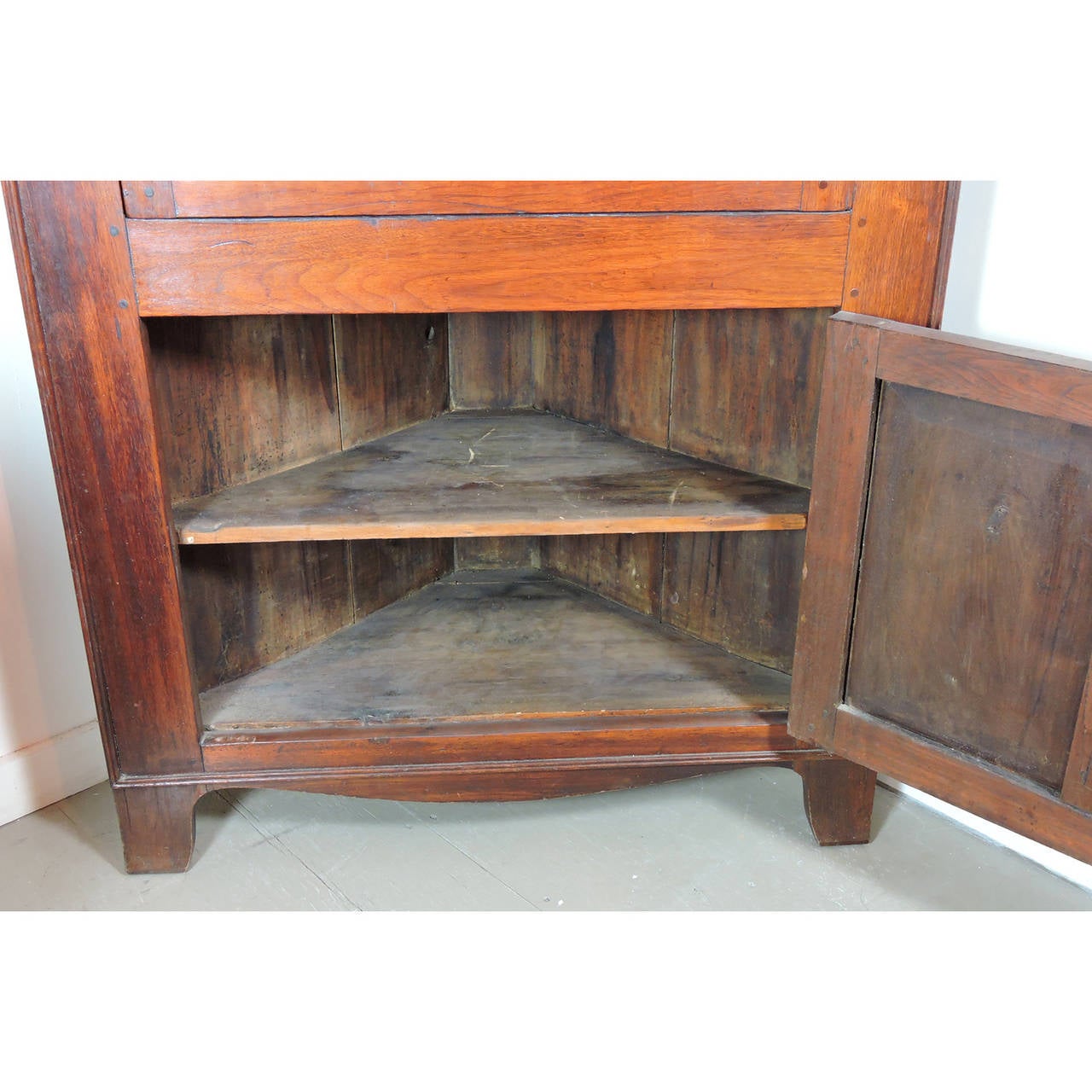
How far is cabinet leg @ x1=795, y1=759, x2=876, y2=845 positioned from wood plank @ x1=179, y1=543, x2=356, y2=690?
0.80 m

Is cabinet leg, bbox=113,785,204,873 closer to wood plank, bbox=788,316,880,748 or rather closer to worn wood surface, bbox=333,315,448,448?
worn wood surface, bbox=333,315,448,448

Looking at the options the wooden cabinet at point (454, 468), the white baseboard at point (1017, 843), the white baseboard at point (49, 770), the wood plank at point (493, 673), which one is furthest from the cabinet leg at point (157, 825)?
the white baseboard at point (1017, 843)

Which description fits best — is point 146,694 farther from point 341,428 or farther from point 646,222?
point 646,222

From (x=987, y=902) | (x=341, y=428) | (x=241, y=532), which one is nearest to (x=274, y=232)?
(x=241, y=532)

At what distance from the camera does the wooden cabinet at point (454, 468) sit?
1198 mm

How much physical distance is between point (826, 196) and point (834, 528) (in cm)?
39

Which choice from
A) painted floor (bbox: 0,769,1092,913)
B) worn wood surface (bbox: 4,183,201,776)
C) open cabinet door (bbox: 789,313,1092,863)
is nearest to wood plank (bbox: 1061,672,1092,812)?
open cabinet door (bbox: 789,313,1092,863)

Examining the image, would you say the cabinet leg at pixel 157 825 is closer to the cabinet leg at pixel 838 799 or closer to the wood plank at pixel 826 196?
the cabinet leg at pixel 838 799

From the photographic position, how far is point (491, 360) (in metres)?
1.89

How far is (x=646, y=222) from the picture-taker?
121 cm

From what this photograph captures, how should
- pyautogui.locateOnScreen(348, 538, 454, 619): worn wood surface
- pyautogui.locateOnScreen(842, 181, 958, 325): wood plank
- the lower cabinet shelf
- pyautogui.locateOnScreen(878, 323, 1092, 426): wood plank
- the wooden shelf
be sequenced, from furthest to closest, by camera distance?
1. pyautogui.locateOnScreen(348, 538, 454, 619): worn wood surface
2. the lower cabinet shelf
3. the wooden shelf
4. pyautogui.locateOnScreen(842, 181, 958, 325): wood plank
5. pyautogui.locateOnScreen(878, 323, 1092, 426): wood plank

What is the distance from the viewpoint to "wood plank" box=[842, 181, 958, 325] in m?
1.23

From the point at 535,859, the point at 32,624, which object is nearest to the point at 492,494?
the point at 535,859

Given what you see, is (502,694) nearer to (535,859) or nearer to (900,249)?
(535,859)
